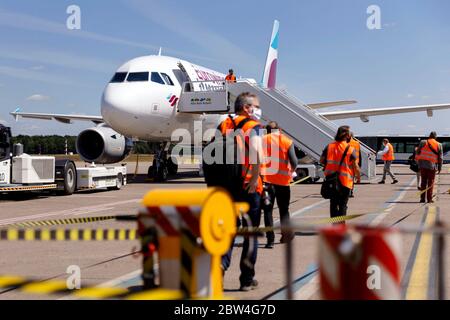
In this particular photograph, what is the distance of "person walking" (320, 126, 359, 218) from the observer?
321 inches

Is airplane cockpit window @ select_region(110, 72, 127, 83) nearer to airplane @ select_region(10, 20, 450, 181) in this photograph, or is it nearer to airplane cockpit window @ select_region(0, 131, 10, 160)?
airplane @ select_region(10, 20, 450, 181)

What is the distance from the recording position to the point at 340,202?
8.25m

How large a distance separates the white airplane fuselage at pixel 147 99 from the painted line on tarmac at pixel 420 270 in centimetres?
1159

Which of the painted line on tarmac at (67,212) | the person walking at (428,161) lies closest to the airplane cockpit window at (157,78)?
the painted line on tarmac at (67,212)

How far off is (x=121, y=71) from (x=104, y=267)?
13.9 metres

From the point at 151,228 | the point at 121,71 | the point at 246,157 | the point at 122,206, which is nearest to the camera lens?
the point at 151,228

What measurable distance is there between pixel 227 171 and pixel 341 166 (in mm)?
3158

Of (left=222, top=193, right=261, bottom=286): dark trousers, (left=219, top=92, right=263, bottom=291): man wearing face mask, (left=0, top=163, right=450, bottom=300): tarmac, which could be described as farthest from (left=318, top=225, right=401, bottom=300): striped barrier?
(left=219, top=92, right=263, bottom=291): man wearing face mask

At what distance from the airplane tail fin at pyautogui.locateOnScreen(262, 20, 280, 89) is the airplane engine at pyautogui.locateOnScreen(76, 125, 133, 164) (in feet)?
44.6

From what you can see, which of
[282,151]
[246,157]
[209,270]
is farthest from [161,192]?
[282,151]

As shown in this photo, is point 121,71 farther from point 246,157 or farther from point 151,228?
point 151,228

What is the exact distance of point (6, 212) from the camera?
→ 39.2 feet

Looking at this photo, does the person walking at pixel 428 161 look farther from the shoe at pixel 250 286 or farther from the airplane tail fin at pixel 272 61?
the airplane tail fin at pixel 272 61

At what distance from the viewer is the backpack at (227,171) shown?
5516 mm
